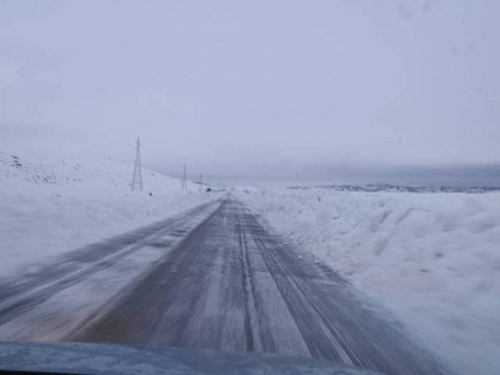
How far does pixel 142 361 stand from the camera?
10.2 ft

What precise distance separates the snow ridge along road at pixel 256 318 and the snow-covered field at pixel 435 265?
20.6 inches

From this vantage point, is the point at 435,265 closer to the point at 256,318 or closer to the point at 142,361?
the point at 256,318

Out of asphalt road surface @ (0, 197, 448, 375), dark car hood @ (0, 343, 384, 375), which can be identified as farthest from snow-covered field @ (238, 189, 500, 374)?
dark car hood @ (0, 343, 384, 375)

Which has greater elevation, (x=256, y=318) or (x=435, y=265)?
(x=435, y=265)

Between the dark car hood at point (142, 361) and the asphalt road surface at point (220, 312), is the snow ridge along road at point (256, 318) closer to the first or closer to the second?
the asphalt road surface at point (220, 312)

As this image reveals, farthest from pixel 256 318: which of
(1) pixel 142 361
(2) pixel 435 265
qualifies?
(2) pixel 435 265

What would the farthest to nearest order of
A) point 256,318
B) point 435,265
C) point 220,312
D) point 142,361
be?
1. point 435,265
2. point 220,312
3. point 256,318
4. point 142,361

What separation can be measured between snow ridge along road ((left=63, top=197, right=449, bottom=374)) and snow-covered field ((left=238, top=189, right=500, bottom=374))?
1.71 ft

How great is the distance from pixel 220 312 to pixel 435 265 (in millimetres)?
5501

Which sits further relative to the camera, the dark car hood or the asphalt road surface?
the asphalt road surface

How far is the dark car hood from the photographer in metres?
2.89

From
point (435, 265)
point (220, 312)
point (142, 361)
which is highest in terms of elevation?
point (142, 361)

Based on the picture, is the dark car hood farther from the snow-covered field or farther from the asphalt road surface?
the snow-covered field

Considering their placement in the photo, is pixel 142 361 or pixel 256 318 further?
pixel 256 318
